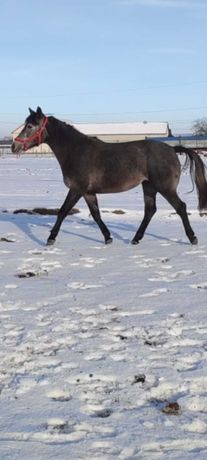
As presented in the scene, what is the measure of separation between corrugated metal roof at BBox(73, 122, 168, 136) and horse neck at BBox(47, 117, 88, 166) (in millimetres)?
102592

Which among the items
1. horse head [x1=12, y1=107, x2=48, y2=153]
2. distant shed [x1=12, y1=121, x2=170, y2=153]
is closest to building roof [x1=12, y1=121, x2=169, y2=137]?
distant shed [x1=12, y1=121, x2=170, y2=153]

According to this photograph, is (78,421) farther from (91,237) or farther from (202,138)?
(202,138)

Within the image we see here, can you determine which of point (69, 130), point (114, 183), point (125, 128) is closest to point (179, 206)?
point (114, 183)

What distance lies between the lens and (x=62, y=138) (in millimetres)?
8680

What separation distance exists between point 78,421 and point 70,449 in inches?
11.3

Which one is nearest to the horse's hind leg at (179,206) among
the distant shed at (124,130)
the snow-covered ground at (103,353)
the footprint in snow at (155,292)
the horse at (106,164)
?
the horse at (106,164)

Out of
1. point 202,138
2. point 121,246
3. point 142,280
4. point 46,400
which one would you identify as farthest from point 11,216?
point 202,138

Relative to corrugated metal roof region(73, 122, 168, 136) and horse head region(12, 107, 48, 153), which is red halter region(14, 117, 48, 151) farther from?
corrugated metal roof region(73, 122, 168, 136)

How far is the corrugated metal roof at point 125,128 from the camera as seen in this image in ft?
365

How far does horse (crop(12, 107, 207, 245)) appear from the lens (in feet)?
27.3

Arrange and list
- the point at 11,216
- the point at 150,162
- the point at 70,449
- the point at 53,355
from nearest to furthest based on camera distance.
→ the point at 70,449 → the point at 53,355 → the point at 150,162 → the point at 11,216

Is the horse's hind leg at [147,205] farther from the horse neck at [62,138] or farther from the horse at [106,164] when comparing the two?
the horse neck at [62,138]

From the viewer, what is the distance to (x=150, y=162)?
8305 millimetres

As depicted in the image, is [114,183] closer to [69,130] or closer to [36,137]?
[69,130]
